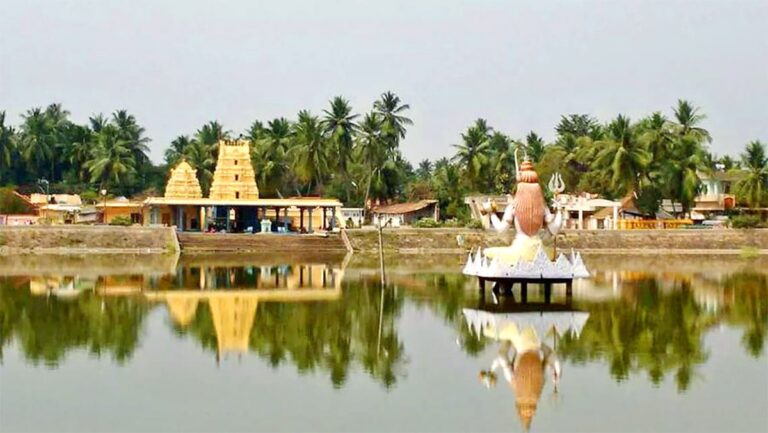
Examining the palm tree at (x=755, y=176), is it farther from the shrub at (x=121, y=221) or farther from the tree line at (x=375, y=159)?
the shrub at (x=121, y=221)

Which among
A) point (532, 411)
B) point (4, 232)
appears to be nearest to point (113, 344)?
point (532, 411)

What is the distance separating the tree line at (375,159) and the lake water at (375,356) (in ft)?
83.8

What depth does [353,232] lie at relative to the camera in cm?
5356

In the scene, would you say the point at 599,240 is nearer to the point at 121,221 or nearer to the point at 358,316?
the point at 121,221

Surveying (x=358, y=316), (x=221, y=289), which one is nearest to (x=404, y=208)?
(x=221, y=289)

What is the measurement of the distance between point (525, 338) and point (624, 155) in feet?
126

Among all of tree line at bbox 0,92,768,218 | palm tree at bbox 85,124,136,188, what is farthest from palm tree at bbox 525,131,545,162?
palm tree at bbox 85,124,136,188

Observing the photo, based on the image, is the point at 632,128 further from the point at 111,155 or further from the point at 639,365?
the point at 639,365

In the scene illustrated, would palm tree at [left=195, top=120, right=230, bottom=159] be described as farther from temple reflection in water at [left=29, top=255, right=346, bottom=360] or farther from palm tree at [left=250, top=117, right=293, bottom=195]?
temple reflection in water at [left=29, top=255, right=346, bottom=360]

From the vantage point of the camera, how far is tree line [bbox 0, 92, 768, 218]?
61219 mm

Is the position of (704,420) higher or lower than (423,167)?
lower

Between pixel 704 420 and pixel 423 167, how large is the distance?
102152 mm

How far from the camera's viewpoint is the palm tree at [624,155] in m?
59.2

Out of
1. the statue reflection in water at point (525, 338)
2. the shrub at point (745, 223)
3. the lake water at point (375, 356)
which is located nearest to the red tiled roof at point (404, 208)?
the shrub at point (745, 223)
